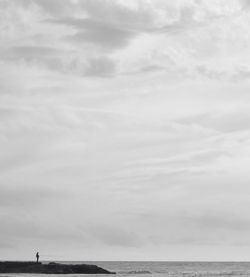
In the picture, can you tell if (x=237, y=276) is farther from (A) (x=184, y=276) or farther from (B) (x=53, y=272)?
(B) (x=53, y=272)

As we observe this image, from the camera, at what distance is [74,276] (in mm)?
108688

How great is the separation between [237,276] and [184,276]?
9.49 meters

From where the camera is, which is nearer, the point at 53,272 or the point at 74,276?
the point at 74,276

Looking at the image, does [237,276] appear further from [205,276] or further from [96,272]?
[96,272]

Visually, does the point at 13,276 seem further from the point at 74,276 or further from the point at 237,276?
the point at 237,276

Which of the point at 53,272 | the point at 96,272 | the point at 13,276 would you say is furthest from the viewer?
the point at 96,272

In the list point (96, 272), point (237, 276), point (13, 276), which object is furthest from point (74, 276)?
point (237, 276)

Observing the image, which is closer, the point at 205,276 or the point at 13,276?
the point at 13,276

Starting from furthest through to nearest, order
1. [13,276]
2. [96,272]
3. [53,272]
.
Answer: [96,272]
[53,272]
[13,276]

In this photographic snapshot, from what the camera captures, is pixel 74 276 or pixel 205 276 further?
Result: pixel 205 276

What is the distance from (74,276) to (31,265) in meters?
15.8

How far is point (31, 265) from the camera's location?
122m

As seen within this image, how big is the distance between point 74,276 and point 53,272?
1194 centimetres

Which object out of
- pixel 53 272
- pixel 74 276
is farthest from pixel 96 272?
pixel 74 276
